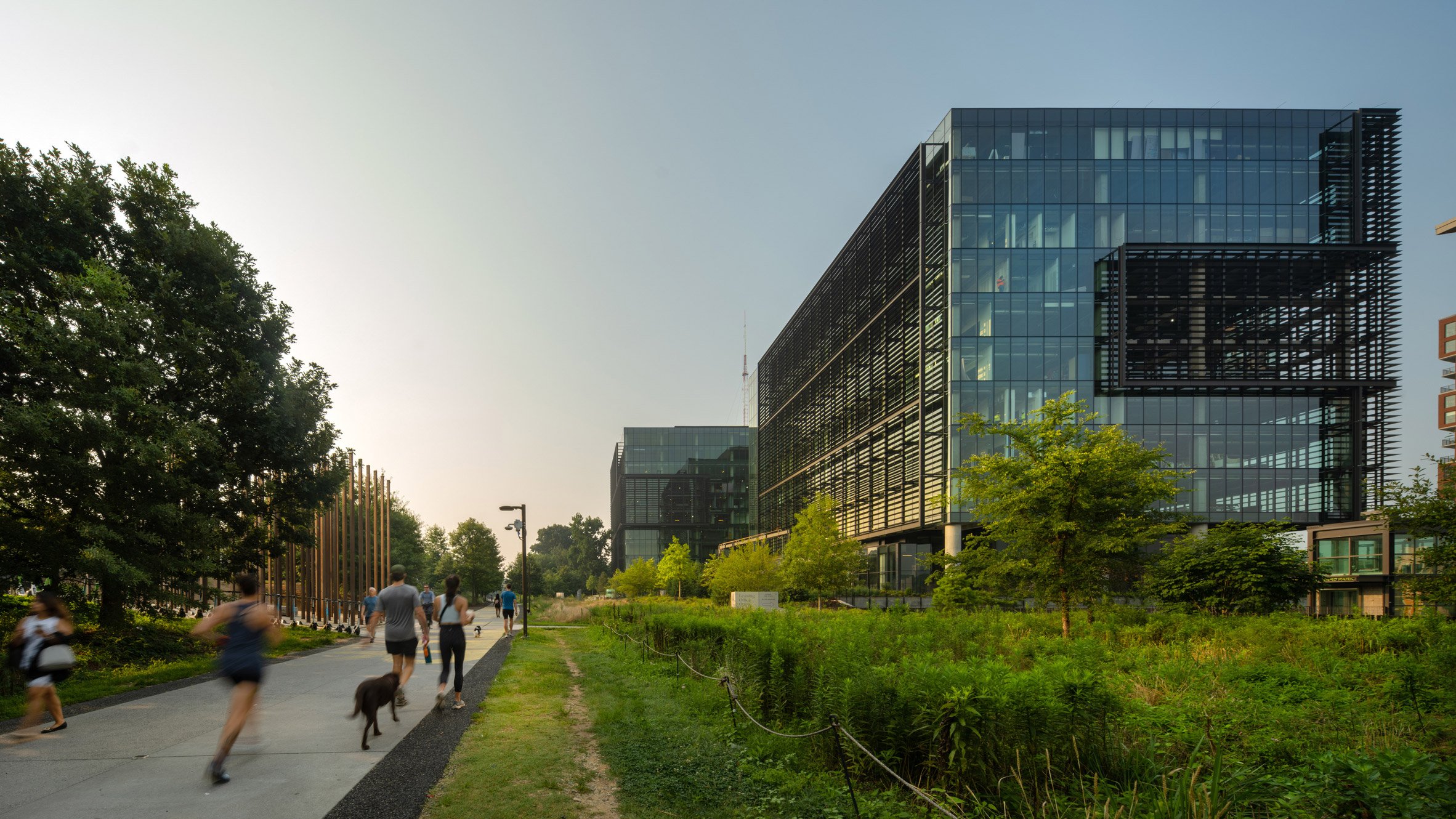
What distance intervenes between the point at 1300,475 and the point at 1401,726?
46158 millimetres

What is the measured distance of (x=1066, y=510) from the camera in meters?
17.5

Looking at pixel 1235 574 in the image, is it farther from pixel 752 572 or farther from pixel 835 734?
pixel 752 572

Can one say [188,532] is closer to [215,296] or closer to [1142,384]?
[215,296]

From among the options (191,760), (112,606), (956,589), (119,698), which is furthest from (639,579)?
(191,760)

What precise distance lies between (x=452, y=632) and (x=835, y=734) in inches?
234

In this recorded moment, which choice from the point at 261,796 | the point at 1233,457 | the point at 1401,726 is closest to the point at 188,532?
the point at 261,796

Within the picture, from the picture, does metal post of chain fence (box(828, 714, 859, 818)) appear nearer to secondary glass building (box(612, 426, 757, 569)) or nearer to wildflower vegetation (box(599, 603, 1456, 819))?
wildflower vegetation (box(599, 603, 1456, 819))

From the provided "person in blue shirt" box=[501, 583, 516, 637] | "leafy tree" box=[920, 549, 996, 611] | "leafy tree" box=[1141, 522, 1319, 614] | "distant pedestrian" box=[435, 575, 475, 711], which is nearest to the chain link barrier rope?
"distant pedestrian" box=[435, 575, 475, 711]

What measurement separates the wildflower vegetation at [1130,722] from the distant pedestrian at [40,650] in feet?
26.5

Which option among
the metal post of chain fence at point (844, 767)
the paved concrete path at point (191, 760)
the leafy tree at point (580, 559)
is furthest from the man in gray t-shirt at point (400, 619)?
the leafy tree at point (580, 559)

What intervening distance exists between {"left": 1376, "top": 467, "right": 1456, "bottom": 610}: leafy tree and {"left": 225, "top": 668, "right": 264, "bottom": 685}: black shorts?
19.9 m

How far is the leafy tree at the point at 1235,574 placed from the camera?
20219 mm

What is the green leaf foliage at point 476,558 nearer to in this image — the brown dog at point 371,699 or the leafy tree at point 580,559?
the brown dog at point 371,699

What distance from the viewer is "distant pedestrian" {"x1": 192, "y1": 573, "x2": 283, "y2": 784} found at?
700cm
